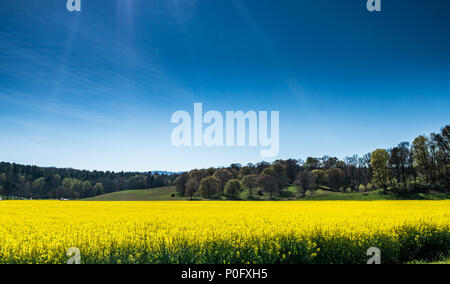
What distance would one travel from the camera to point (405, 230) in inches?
460

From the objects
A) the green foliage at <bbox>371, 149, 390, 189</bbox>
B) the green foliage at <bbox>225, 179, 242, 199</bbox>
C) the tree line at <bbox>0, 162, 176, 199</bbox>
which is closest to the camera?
the green foliage at <bbox>371, 149, 390, 189</bbox>

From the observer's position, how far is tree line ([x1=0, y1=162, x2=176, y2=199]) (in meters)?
111

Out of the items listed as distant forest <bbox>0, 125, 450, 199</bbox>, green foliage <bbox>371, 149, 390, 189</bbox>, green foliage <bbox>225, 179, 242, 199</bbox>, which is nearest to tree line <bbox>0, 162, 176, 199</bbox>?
distant forest <bbox>0, 125, 450, 199</bbox>

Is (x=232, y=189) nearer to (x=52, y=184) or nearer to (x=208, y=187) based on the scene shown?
(x=208, y=187)

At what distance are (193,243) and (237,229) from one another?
2.24 metres

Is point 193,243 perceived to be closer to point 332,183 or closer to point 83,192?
point 332,183

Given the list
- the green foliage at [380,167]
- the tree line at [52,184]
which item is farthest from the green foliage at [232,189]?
the tree line at [52,184]

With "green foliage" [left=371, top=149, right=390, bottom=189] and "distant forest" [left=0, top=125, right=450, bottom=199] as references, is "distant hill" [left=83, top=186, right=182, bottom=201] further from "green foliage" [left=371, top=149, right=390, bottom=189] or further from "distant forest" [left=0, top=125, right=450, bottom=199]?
"green foliage" [left=371, top=149, right=390, bottom=189]

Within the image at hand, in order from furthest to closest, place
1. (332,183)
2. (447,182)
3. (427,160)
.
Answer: (332,183) < (427,160) < (447,182)

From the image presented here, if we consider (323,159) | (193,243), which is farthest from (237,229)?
(323,159)

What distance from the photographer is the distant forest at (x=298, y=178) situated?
6406 centimetres

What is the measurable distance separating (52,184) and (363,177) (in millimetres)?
133928

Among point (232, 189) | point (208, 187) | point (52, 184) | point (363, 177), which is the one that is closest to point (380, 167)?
point (363, 177)

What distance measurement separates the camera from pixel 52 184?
119 meters
